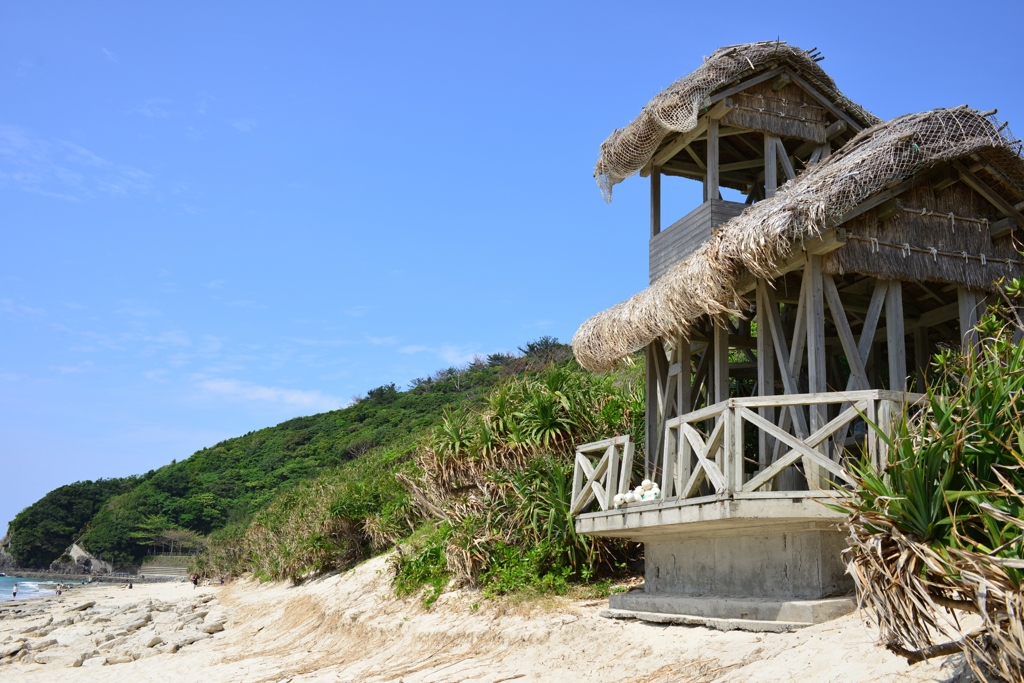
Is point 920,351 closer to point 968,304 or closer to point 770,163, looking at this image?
point 968,304

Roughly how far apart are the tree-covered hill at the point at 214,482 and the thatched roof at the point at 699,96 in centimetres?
3505

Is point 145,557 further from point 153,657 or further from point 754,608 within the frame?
point 754,608

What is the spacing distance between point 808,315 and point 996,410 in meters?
4.24

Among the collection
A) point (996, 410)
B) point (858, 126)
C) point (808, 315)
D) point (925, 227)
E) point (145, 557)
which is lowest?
point (145, 557)

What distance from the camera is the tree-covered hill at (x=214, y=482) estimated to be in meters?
53.5

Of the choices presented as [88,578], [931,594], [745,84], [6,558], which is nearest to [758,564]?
[931,594]

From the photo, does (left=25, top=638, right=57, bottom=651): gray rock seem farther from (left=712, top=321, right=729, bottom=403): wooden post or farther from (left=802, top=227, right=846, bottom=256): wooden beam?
(left=802, top=227, right=846, bottom=256): wooden beam

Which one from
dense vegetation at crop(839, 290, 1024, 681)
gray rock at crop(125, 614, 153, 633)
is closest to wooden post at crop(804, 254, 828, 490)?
dense vegetation at crop(839, 290, 1024, 681)

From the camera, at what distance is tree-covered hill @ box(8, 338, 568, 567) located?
5350 cm

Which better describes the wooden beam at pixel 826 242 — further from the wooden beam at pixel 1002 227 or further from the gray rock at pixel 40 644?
the gray rock at pixel 40 644

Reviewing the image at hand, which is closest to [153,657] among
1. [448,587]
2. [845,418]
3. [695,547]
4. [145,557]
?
[448,587]

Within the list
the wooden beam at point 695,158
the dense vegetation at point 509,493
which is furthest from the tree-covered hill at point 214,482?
the wooden beam at point 695,158

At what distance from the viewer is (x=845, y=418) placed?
25.3 feet

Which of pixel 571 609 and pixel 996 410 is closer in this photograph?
pixel 996 410
